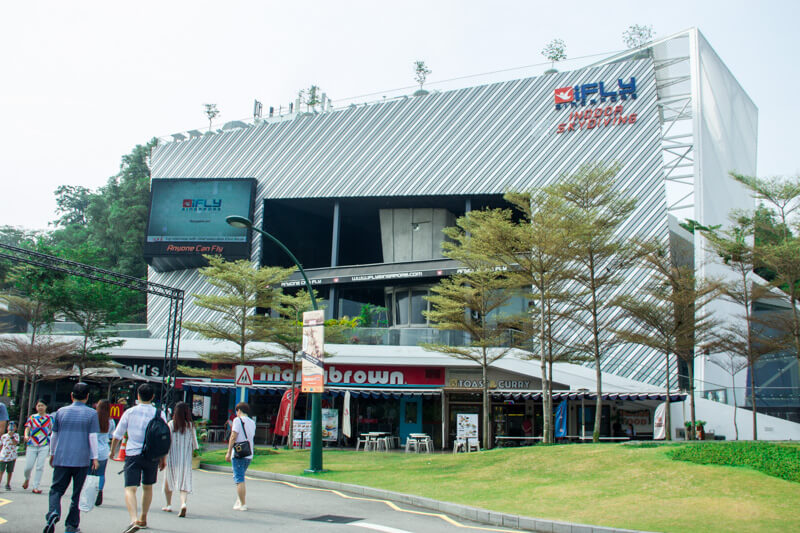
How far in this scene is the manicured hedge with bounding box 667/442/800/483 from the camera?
39.3 ft

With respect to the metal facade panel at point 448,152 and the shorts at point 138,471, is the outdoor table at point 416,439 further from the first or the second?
the shorts at point 138,471

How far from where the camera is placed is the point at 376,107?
126 feet

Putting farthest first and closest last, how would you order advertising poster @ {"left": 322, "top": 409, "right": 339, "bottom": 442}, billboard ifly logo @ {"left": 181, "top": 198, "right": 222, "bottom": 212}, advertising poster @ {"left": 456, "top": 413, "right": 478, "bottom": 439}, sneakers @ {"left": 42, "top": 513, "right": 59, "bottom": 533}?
billboard ifly logo @ {"left": 181, "top": 198, "right": 222, "bottom": 212}
advertising poster @ {"left": 322, "top": 409, "right": 339, "bottom": 442}
advertising poster @ {"left": 456, "top": 413, "right": 478, "bottom": 439}
sneakers @ {"left": 42, "top": 513, "right": 59, "bottom": 533}

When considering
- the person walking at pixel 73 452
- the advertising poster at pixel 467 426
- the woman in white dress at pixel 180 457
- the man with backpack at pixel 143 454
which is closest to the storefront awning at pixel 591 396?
the advertising poster at pixel 467 426

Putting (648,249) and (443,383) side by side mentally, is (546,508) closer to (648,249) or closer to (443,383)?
(648,249)

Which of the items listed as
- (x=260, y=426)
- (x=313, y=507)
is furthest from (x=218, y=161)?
(x=313, y=507)

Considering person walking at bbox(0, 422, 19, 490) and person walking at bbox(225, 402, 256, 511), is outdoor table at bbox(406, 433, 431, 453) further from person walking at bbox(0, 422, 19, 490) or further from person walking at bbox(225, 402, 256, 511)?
person walking at bbox(0, 422, 19, 490)

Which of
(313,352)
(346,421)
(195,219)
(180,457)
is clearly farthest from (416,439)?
(195,219)

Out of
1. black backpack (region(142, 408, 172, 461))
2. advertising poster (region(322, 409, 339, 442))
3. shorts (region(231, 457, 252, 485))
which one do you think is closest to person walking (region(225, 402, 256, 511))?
shorts (region(231, 457, 252, 485))

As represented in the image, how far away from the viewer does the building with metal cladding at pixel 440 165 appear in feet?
102

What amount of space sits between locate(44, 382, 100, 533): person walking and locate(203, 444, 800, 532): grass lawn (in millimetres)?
6218

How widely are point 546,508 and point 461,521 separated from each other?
1544mm

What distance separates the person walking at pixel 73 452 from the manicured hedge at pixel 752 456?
11.6m

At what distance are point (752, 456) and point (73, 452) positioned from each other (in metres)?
12.7
